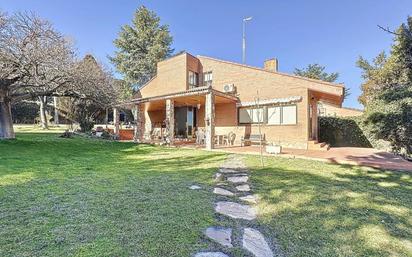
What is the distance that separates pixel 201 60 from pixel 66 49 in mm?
10297

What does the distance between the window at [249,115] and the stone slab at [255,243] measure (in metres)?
13.4

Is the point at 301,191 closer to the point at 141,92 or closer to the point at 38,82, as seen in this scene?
the point at 38,82

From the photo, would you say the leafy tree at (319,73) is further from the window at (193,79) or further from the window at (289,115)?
the window at (289,115)

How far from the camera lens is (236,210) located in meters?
4.55

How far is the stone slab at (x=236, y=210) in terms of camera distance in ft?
14.0

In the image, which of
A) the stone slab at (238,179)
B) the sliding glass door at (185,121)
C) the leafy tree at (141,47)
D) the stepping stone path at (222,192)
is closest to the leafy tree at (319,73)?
the leafy tree at (141,47)

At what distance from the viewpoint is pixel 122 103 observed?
18.8 meters

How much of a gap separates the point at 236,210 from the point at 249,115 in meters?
13.1

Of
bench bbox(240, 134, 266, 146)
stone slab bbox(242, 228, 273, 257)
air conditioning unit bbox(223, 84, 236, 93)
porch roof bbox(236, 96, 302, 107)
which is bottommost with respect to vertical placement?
stone slab bbox(242, 228, 273, 257)

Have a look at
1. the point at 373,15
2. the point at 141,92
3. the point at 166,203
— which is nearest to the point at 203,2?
the point at 141,92

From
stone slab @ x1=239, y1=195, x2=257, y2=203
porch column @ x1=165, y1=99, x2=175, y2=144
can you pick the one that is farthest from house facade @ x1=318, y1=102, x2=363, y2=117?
stone slab @ x1=239, y1=195, x2=257, y2=203

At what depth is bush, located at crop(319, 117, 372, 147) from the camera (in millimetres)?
18344

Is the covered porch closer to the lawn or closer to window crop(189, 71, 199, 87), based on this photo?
window crop(189, 71, 199, 87)

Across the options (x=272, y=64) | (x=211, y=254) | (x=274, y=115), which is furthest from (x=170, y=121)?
(x=211, y=254)
